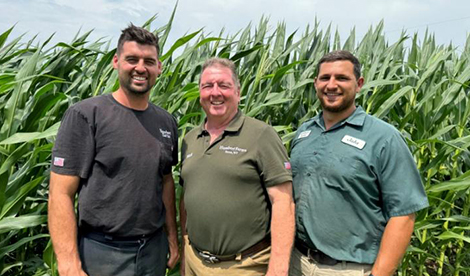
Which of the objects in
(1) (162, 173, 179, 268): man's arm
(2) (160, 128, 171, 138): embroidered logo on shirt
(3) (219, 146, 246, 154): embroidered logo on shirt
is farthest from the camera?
(1) (162, 173, 179, 268): man's arm

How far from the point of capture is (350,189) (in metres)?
1.61

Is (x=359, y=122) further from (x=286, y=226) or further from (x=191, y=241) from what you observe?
(x=191, y=241)

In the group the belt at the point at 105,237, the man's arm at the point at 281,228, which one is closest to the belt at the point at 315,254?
the man's arm at the point at 281,228

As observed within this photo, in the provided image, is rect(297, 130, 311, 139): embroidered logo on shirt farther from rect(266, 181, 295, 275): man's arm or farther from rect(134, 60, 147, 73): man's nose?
rect(134, 60, 147, 73): man's nose

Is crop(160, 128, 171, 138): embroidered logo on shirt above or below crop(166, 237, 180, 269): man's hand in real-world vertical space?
above

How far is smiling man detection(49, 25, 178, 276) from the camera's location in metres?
1.56

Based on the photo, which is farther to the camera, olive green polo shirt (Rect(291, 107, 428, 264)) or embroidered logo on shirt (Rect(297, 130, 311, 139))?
embroidered logo on shirt (Rect(297, 130, 311, 139))

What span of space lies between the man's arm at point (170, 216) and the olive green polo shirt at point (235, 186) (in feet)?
0.76

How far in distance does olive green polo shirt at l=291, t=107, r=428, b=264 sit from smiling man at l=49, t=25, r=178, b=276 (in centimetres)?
67

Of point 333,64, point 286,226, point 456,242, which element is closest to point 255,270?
point 286,226

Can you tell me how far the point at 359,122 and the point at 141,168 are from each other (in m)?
0.93

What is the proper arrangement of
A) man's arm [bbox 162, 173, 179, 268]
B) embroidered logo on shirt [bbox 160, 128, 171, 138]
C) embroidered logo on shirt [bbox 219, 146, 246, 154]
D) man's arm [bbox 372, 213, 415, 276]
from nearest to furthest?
man's arm [bbox 372, 213, 415, 276] → embroidered logo on shirt [bbox 219, 146, 246, 154] → embroidered logo on shirt [bbox 160, 128, 171, 138] → man's arm [bbox 162, 173, 179, 268]

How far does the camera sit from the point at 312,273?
1686 millimetres

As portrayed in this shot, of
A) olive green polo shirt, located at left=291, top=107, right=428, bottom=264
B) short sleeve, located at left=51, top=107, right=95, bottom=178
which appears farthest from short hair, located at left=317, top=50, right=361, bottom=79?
short sleeve, located at left=51, top=107, right=95, bottom=178
